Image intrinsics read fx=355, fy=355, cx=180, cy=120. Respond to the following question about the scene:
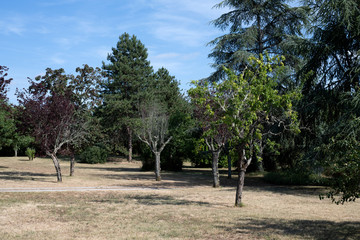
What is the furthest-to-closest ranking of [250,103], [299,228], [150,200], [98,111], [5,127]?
[98,111]
[5,127]
[150,200]
[250,103]
[299,228]

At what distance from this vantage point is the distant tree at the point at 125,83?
47094 millimetres

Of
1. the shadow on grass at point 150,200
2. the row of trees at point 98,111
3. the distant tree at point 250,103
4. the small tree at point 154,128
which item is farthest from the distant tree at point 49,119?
the distant tree at point 250,103

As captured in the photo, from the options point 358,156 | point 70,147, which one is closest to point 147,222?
point 358,156

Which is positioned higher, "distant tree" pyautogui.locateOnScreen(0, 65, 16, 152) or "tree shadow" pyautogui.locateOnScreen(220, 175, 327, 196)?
"distant tree" pyautogui.locateOnScreen(0, 65, 16, 152)

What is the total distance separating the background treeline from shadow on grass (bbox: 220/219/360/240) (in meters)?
1.43

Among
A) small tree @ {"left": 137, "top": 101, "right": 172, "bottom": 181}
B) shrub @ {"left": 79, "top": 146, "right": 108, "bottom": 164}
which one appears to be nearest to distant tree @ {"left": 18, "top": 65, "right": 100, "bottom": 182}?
small tree @ {"left": 137, "top": 101, "right": 172, "bottom": 181}

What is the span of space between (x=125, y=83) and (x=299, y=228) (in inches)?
1673

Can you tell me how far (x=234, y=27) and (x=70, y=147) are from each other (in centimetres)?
1530

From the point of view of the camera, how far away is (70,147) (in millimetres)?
25219

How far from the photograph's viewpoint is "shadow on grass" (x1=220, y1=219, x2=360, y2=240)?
27.6 feet

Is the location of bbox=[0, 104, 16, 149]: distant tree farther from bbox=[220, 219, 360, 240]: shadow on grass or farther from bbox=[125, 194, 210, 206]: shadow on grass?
bbox=[220, 219, 360, 240]: shadow on grass

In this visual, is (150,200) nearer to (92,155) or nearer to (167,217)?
(167,217)

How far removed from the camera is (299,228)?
364 inches

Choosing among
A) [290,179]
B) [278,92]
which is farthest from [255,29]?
[290,179]
